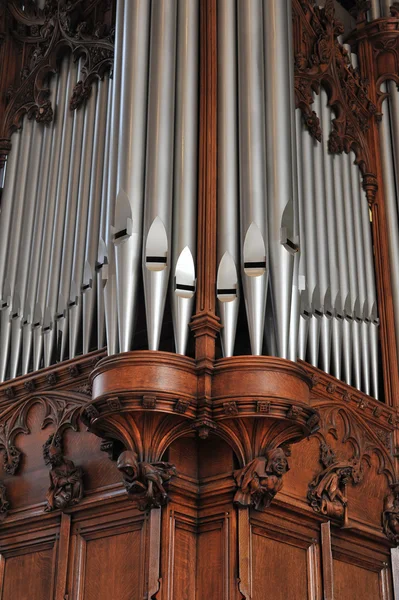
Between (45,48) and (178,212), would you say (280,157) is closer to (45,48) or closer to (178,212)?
(178,212)

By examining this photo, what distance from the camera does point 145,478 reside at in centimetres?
726

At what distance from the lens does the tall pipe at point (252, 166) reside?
7770mm

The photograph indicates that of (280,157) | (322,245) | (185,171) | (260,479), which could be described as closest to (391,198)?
(322,245)

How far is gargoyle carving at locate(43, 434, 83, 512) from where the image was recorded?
8.02 meters

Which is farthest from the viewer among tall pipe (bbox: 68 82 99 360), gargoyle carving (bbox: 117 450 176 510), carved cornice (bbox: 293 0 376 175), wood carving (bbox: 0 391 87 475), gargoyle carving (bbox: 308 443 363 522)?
carved cornice (bbox: 293 0 376 175)

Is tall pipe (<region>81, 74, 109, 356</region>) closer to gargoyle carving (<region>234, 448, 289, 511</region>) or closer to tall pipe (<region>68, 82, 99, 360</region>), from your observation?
tall pipe (<region>68, 82, 99, 360</region>)

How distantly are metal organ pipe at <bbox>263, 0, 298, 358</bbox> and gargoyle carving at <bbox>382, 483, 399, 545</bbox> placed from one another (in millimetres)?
2255

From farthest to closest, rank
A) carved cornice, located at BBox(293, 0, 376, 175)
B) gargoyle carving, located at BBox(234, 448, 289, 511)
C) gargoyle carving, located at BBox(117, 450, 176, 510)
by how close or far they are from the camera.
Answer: carved cornice, located at BBox(293, 0, 376, 175)
gargoyle carving, located at BBox(234, 448, 289, 511)
gargoyle carving, located at BBox(117, 450, 176, 510)

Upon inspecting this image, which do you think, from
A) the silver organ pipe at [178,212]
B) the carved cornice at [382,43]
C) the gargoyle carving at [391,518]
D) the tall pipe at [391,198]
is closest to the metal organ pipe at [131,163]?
the silver organ pipe at [178,212]

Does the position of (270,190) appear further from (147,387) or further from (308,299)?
(147,387)

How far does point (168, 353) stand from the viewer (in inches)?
293

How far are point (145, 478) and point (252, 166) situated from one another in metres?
2.77

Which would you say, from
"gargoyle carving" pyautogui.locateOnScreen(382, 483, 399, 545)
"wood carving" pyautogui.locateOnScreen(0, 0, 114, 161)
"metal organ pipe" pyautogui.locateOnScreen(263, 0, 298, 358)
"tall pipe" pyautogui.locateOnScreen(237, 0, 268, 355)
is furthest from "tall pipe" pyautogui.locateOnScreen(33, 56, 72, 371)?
"gargoyle carving" pyautogui.locateOnScreen(382, 483, 399, 545)

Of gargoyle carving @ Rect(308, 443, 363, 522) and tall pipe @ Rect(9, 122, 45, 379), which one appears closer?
gargoyle carving @ Rect(308, 443, 363, 522)
